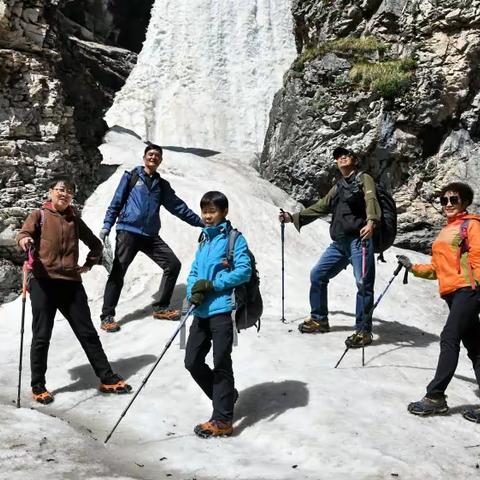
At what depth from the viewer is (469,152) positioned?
1619 centimetres

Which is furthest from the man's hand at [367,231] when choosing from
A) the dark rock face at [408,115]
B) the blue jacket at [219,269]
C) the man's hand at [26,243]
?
the dark rock face at [408,115]

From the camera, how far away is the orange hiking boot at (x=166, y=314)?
8.82m

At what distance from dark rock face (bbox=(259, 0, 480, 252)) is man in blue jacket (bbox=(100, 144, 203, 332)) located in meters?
8.84

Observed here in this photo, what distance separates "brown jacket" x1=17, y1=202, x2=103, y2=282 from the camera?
20.6 ft

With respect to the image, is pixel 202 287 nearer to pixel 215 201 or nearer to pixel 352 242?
pixel 215 201

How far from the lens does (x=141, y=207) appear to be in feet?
28.8

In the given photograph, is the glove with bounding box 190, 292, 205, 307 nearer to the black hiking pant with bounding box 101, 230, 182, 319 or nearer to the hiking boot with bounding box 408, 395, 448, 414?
the hiking boot with bounding box 408, 395, 448, 414

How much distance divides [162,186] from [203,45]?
72.6 feet

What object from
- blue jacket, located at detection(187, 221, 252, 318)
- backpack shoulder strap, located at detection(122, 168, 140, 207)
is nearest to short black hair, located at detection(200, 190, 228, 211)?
blue jacket, located at detection(187, 221, 252, 318)

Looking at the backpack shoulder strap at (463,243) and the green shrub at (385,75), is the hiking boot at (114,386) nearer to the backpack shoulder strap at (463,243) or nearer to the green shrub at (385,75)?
the backpack shoulder strap at (463,243)

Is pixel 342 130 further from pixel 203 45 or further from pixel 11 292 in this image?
pixel 203 45

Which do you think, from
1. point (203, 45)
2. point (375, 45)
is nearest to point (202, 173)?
point (375, 45)

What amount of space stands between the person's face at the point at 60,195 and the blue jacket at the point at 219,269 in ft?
6.12

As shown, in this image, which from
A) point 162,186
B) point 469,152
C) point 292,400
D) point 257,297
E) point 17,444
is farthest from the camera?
point 469,152
